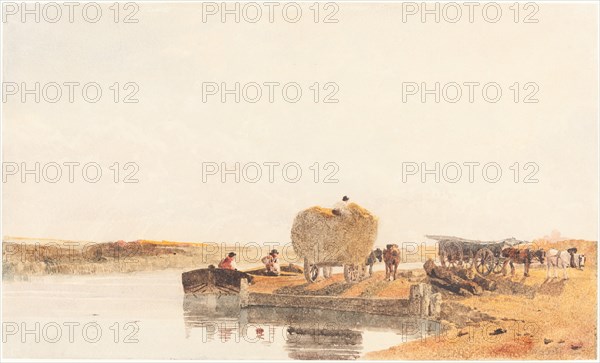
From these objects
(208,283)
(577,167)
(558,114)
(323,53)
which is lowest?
(208,283)

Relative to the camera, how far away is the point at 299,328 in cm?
867

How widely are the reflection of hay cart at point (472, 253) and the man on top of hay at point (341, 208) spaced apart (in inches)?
36.0

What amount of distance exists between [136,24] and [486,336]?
4780 mm

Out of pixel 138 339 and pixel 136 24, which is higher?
pixel 136 24

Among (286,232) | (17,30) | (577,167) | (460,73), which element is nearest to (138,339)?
(286,232)

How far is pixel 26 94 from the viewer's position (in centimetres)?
891

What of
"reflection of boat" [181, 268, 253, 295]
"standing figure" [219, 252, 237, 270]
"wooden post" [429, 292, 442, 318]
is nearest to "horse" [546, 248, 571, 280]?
"wooden post" [429, 292, 442, 318]

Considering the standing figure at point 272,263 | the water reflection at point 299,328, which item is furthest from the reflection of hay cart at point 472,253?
the standing figure at point 272,263

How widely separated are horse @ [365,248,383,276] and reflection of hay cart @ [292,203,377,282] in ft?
0.14

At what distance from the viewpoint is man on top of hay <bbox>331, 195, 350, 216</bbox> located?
864 centimetres

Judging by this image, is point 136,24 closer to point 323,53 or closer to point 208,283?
point 323,53

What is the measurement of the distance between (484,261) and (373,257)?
1116 millimetres

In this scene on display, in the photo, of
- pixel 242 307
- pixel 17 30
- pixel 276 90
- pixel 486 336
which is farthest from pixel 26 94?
pixel 486 336

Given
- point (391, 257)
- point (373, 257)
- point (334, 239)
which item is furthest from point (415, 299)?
point (334, 239)
